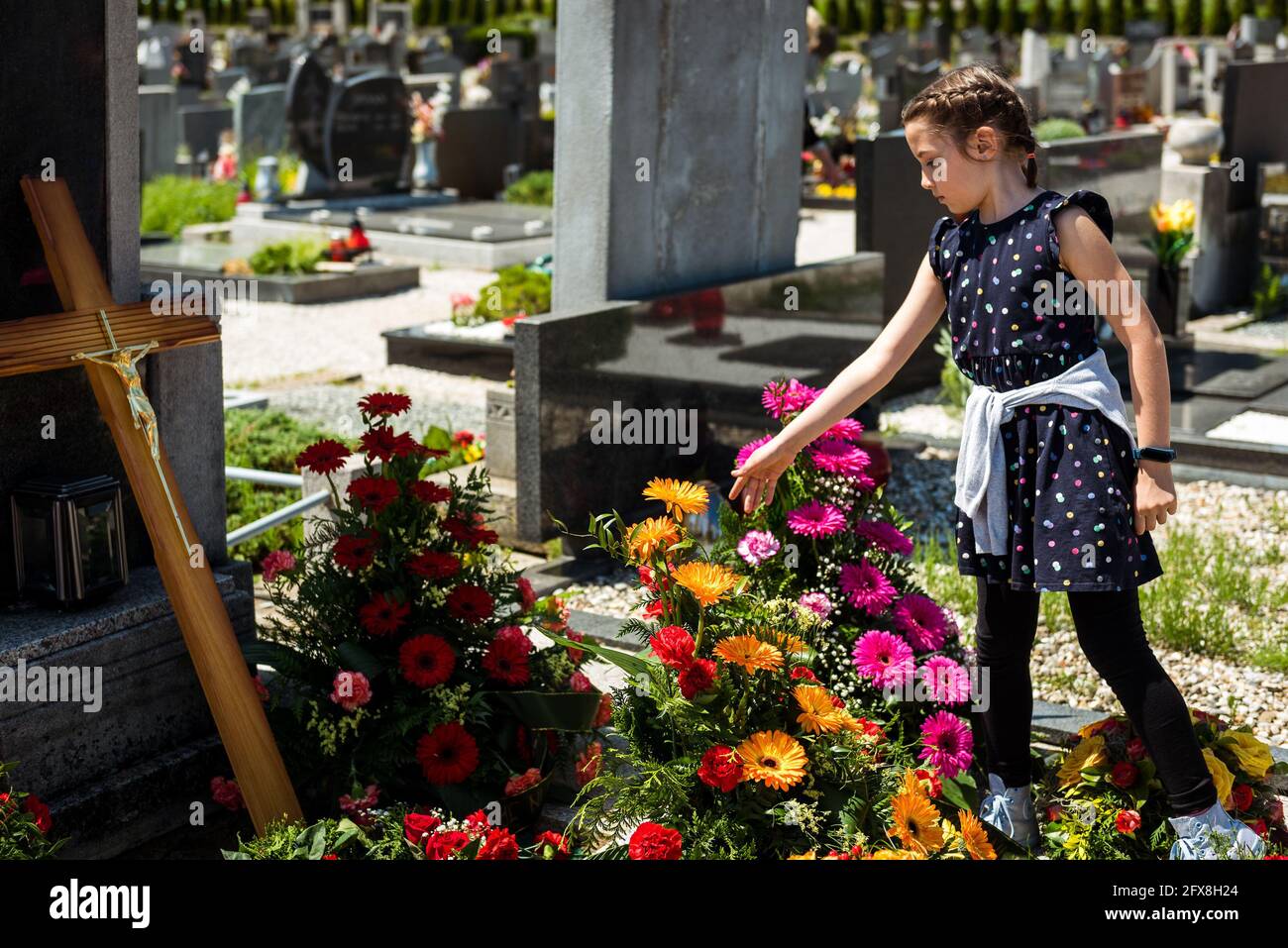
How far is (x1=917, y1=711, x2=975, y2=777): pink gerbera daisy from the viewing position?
10.7 feet

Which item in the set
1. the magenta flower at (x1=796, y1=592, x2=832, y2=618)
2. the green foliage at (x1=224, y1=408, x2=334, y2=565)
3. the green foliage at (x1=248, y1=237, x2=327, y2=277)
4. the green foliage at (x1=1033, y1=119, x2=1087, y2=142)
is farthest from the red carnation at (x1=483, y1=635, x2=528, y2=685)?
the green foliage at (x1=248, y1=237, x2=327, y2=277)

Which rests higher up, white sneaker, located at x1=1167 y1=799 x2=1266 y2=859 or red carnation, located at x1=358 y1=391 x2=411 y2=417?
red carnation, located at x1=358 y1=391 x2=411 y2=417

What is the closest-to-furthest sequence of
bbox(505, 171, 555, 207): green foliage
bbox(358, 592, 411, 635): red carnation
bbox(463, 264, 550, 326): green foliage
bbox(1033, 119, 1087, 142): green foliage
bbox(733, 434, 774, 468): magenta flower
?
bbox(733, 434, 774, 468): magenta flower, bbox(358, 592, 411, 635): red carnation, bbox(463, 264, 550, 326): green foliage, bbox(1033, 119, 1087, 142): green foliage, bbox(505, 171, 555, 207): green foliage

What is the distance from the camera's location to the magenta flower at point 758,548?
132 inches

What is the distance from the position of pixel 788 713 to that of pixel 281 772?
3.33 ft

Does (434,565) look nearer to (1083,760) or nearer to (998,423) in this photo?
(998,423)

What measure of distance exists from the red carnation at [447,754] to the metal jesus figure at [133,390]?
632 mm

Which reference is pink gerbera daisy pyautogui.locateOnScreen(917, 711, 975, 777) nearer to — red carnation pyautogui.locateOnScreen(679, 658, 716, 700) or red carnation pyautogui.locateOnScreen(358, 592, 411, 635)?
red carnation pyautogui.locateOnScreen(679, 658, 716, 700)

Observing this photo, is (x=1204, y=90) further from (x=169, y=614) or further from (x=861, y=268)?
(x=169, y=614)

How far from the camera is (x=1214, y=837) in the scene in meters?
2.89

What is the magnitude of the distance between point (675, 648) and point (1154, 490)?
89 centimetres

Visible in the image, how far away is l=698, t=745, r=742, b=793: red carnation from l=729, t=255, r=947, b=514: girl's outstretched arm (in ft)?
1.55

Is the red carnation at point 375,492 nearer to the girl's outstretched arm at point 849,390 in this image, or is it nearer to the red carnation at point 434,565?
the red carnation at point 434,565
